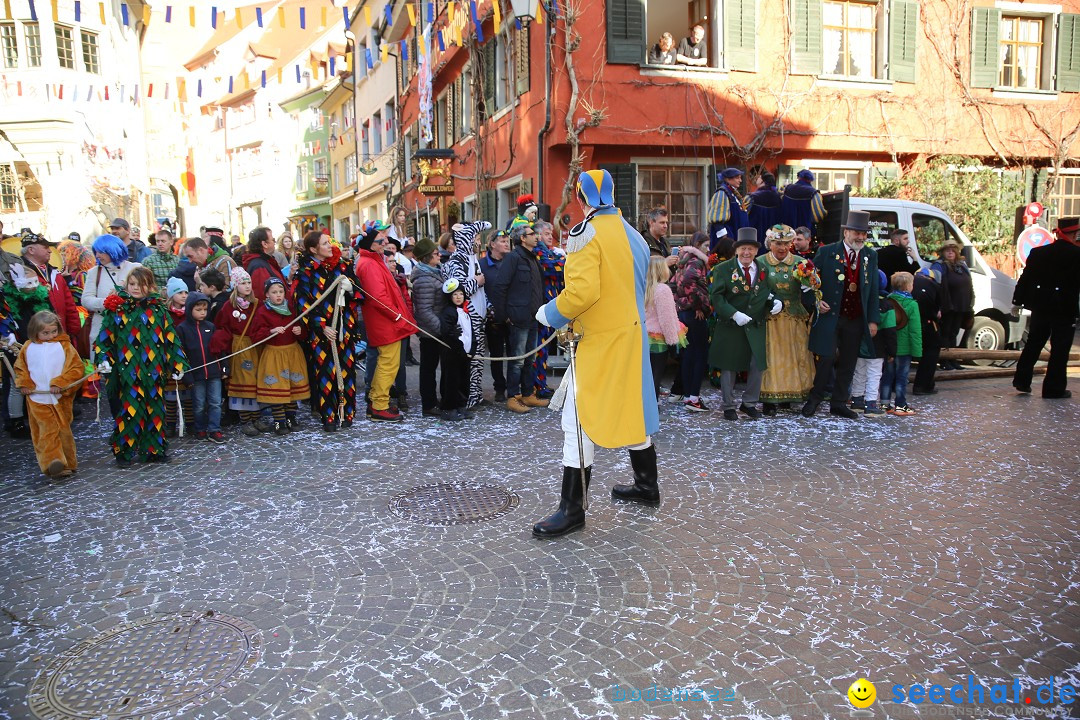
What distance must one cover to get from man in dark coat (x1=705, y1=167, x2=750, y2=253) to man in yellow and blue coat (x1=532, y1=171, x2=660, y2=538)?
4.90 m

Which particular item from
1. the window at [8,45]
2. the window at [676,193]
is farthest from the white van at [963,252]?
the window at [8,45]

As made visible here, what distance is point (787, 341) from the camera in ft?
25.3

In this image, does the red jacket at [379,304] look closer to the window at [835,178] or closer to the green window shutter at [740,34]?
the green window shutter at [740,34]

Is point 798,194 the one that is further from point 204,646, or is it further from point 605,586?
point 204,646

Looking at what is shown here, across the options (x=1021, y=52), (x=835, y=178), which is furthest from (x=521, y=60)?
(x=1021, y=52)

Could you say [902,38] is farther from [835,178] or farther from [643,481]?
[643,481]

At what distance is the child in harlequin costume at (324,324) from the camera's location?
723 cm

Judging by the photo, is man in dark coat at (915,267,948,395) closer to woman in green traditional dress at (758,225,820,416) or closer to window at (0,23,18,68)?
woman in green traditional dress at (758,225,820,416)

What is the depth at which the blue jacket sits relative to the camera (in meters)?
6.72

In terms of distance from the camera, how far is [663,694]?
2873 millimetres

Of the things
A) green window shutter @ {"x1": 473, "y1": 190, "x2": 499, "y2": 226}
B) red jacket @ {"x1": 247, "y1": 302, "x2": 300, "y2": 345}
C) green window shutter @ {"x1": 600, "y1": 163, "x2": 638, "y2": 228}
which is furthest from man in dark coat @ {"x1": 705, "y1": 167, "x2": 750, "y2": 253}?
green window shutter @ {"x1": 473, "y1": 190, "x2": 499, "y2": 226}

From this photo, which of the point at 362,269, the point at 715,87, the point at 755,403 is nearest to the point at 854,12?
the point at 715,87

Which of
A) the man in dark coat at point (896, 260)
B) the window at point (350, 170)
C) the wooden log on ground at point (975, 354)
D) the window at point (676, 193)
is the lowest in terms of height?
the wooden log on ground at point (975, 354)

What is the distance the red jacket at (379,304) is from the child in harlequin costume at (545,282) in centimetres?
157
